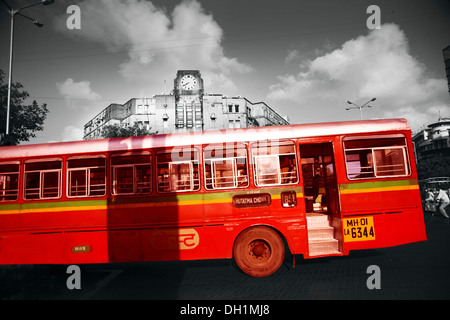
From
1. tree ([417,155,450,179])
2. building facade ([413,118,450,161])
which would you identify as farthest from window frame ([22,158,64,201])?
building facade ([413,118,450,161])

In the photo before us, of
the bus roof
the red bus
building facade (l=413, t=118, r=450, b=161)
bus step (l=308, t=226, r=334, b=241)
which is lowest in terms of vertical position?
bus step (l=308, t=226, r=334, b=241)

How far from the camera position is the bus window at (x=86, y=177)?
6.37m

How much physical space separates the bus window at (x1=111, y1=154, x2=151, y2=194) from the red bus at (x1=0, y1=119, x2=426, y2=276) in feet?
0.08

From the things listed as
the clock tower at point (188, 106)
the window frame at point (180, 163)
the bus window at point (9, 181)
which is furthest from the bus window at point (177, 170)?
the clock tower at point (188, 106)

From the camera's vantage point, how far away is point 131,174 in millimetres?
6340

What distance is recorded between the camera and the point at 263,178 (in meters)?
6.16

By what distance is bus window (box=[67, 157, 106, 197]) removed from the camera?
637 centimetres

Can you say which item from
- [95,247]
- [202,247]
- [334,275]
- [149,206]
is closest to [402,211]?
[334,275]

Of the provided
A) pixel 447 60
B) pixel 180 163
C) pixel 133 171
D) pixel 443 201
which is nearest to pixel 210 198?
pixel 180 163

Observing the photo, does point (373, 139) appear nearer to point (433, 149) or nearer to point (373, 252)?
point (373, 252)

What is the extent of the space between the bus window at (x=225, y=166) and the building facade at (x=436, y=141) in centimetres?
7675

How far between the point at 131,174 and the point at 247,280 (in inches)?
142

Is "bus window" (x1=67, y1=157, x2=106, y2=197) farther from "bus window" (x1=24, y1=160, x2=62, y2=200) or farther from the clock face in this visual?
the clock face
